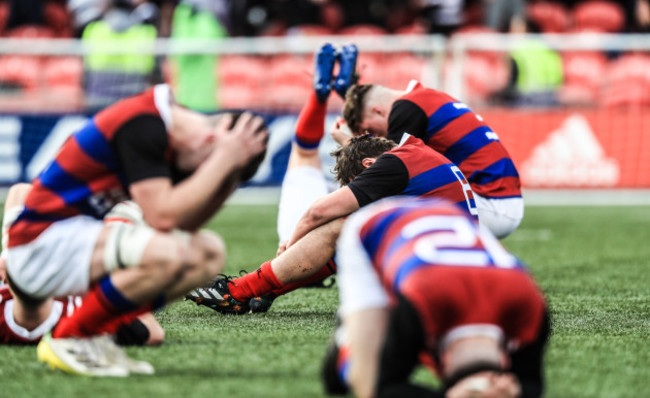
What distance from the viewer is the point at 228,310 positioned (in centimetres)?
534

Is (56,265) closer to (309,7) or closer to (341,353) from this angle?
(341,353)

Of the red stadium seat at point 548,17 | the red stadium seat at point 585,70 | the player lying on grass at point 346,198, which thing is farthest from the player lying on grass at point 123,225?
the red stadium seat at point 548,17

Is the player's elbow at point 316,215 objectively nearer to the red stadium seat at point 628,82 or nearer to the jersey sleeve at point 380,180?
the jersey sleeve at point 380,180

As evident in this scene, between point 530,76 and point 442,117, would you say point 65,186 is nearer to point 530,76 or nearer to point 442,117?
point 442,117

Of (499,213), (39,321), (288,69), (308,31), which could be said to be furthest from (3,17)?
(39,321)

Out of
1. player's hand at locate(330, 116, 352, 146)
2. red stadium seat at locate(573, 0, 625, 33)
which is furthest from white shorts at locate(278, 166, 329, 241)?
Answer: red stadium seat at locate(573, 0, 625, 33)

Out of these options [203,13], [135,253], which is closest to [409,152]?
[135,253]

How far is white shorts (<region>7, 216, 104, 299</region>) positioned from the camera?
3.69 m

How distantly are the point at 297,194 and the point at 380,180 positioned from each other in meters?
1.61

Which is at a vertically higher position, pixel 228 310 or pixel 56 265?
pixel 56 265

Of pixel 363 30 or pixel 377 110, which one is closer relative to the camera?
pixel 377 110

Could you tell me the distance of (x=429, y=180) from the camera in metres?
4.97

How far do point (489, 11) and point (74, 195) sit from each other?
1207 centimetres

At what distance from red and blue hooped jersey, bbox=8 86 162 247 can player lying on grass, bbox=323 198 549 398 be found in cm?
86
